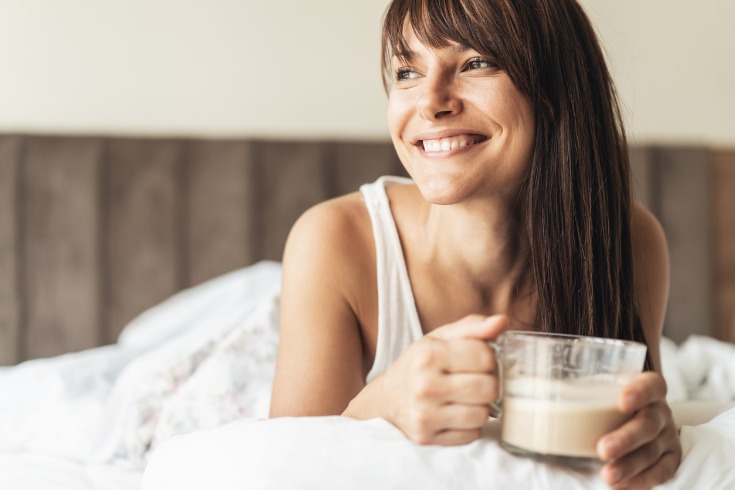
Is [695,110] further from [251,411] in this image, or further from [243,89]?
[251,411]

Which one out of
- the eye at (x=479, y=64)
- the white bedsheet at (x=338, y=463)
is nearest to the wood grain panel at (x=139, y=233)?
the eye at (x=479, y=64)

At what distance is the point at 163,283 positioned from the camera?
6.72ft

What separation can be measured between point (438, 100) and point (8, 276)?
1.42 m

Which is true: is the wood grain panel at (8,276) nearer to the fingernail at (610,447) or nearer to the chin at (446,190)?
the chin at (446,190)

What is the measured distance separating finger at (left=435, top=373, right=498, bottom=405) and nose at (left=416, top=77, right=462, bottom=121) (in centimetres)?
46

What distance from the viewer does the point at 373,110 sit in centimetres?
233

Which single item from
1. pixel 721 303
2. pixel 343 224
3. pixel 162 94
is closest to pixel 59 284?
pixel 162 94

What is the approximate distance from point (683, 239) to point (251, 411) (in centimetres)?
146

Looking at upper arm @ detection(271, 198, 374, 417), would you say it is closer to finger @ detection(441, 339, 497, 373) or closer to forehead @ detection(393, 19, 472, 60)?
forehead @ detection(393, 19, 472, 60)

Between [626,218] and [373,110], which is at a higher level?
[373,110]

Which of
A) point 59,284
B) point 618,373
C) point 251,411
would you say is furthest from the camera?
point 59,284

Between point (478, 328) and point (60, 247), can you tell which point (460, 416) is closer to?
point (478, 328)

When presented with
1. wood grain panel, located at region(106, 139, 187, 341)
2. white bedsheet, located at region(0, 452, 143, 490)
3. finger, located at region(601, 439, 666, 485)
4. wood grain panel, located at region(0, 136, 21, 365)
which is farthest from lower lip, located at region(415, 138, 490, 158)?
wood grain panel, located at region(0, 136, 21, 365)

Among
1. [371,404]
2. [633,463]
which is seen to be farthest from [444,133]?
[633,463]
